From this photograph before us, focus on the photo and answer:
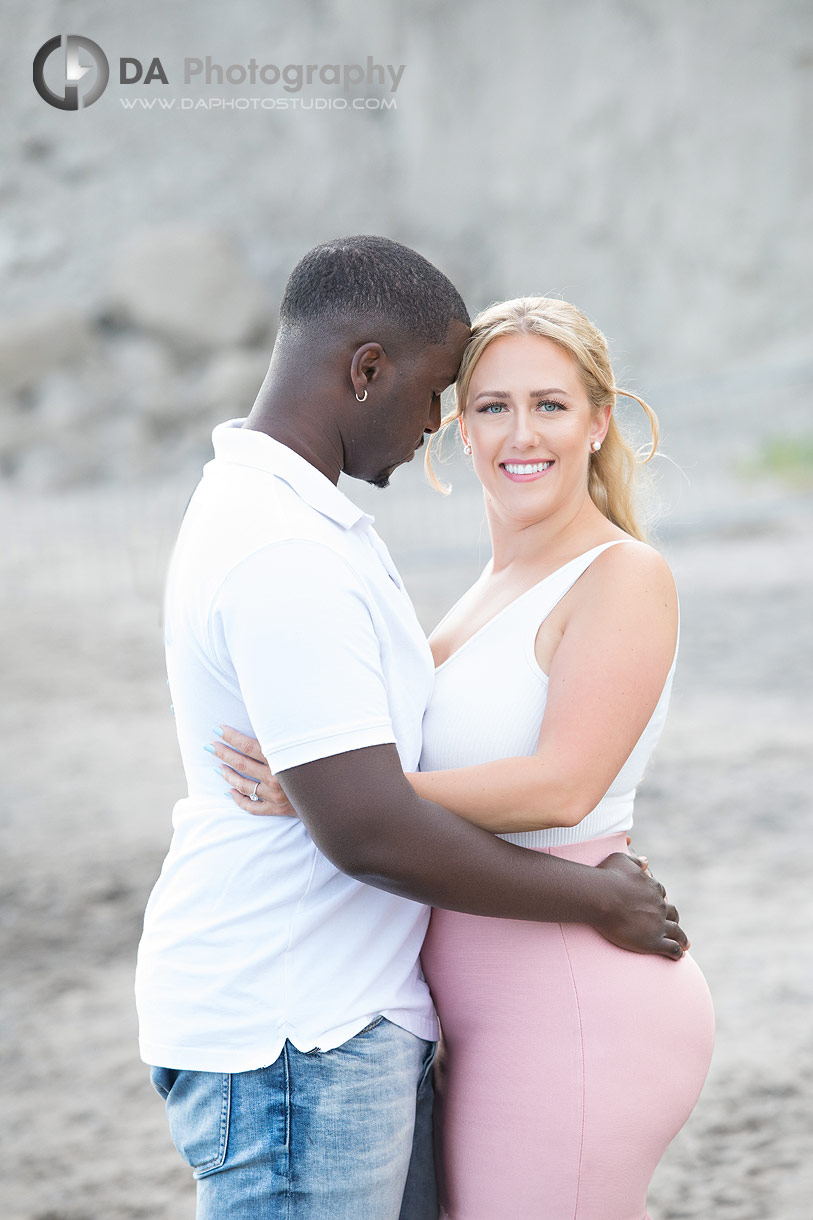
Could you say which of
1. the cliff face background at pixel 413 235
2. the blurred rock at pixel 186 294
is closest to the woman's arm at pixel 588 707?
the cliff face background at pixel 413 235

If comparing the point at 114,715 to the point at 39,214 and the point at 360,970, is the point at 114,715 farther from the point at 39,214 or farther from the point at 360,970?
the point at 39,214

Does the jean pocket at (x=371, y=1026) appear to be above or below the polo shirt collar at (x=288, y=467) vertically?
below

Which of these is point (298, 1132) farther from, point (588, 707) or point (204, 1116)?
point (588, 707)

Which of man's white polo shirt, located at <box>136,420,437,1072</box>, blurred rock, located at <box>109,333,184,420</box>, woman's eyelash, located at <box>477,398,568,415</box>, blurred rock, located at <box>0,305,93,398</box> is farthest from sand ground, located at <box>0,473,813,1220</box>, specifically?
blurred rock, located at <box>0,305,93,398</box>

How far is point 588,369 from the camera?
206cm

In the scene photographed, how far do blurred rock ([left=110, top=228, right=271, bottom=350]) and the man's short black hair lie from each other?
45.4 ft

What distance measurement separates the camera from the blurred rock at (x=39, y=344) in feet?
48.0

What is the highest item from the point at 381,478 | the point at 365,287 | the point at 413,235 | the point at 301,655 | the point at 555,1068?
the point at 413,235

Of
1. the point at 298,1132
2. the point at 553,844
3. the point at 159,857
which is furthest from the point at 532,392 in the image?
the point at 159,857

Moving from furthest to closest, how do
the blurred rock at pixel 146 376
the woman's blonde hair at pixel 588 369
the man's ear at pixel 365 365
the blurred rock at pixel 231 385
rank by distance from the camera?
the blurred rock at pixel 146 376
the blurred rock at pixel 231 385
the woman's blonde hair at pixel 588 369
the man's ear at pixel 365 365

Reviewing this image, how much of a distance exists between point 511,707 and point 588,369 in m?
0.61

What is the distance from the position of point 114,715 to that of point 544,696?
624cm

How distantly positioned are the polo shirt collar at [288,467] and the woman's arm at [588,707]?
0.38m

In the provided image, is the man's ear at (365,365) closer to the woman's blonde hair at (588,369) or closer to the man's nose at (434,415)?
the man's nose at (434,415)
